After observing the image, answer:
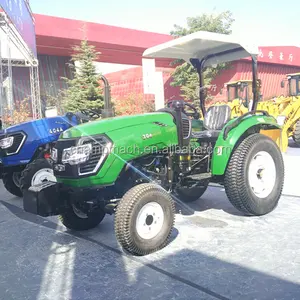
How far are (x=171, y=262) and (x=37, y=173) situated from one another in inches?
93.4

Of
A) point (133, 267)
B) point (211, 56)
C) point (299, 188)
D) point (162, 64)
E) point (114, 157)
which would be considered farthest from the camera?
point (162, 64)

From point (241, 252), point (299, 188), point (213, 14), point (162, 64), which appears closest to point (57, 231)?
point (241, 252)

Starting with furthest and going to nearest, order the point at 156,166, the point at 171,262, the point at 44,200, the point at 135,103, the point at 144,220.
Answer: the point at 135,103, the point at 156,166, the point at 44,200, the point at 144,220, the point at 171,262

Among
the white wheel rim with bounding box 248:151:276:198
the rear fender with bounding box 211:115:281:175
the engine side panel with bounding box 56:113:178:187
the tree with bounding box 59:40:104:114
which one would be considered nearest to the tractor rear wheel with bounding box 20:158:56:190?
the engine side panel with bounding box 56:113:178:187

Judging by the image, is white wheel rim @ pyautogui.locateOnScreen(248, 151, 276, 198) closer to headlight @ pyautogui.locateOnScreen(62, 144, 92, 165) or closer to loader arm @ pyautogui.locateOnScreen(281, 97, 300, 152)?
headlight @ pyautogui.locateOnScreen(62, 144, 92, 165)

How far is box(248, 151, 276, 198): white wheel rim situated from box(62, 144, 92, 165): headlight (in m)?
1.85

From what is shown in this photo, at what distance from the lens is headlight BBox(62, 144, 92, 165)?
3189mm

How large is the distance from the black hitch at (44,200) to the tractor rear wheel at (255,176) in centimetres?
176

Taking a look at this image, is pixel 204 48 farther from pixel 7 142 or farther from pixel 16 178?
pixel 16 178

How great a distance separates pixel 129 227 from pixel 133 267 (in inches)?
12.6

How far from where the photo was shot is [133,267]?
2941mm

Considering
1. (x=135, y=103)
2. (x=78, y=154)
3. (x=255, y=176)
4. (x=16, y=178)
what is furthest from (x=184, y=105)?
(x=135, y=103)

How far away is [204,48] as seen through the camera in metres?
4.68

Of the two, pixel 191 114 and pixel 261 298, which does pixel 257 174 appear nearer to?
pixel 191 114
